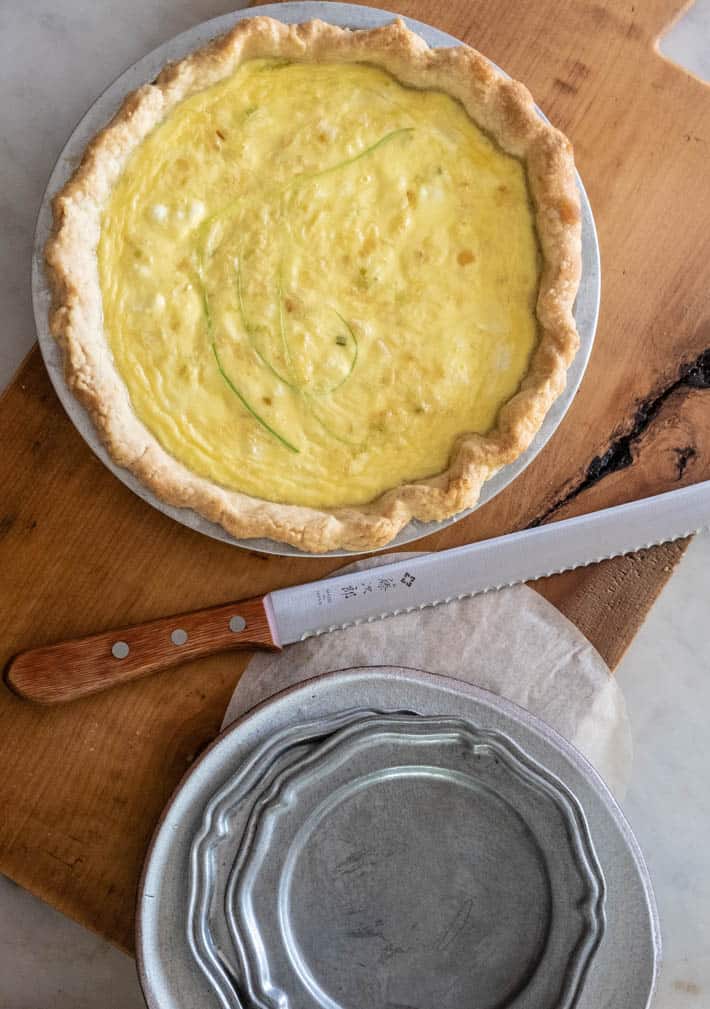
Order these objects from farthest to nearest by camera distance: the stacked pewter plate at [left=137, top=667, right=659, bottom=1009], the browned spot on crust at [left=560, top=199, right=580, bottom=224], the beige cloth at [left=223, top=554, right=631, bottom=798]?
1. the beige cloth at [left=223, top=554, right=631, bottom=798]
2. the browned spot on crust at [left=560, top=199, right=580, bottom=224]
3. the stacked pewter plate at [left=137, top=667, right=659, bottom=1009]

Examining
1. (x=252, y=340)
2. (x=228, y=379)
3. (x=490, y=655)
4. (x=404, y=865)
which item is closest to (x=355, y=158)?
(x=252, y=340)

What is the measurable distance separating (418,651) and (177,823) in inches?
27.1

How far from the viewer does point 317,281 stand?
2.13m

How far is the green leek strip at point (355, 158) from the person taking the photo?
2152mm

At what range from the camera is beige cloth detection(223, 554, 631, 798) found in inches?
89.4

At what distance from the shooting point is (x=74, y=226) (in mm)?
2061

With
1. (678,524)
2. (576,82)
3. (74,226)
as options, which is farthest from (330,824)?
(576,82)

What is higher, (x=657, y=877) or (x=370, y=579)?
(x=370, y=579)

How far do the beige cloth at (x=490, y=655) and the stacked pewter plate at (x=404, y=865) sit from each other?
0.56 feet

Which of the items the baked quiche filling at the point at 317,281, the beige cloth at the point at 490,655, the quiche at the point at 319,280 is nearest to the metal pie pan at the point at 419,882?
the beige cloth at the point at 490,655

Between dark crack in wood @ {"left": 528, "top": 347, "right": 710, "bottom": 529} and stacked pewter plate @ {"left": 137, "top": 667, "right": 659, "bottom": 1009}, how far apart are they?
1.86ft

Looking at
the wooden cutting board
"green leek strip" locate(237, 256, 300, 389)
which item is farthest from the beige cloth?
"green leek strip" locate(237, 256, 300, 389)

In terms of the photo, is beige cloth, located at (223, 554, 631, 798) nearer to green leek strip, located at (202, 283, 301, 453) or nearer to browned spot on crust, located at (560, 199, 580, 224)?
green leek strip, located at (202, 283, 301, 453)

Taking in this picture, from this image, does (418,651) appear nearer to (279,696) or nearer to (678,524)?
(279,696)
